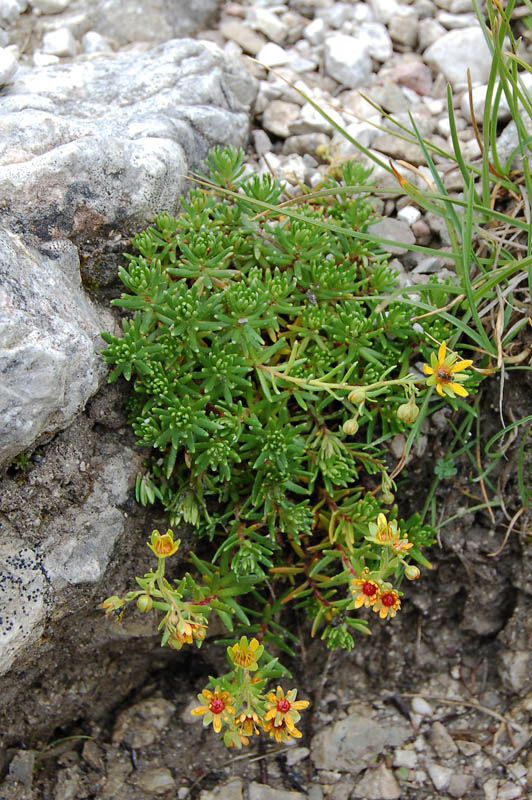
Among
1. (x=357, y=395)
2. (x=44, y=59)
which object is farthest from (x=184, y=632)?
(x=44, y=59)

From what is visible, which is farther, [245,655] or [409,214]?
[409,214]

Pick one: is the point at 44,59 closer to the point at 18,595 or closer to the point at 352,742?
the point at 18,595

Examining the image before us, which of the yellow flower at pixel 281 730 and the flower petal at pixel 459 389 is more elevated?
the flower petal at pixel 459 389

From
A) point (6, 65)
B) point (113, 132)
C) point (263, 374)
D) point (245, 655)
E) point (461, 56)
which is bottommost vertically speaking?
point (245, 655)

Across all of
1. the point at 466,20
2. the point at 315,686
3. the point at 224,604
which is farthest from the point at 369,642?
the point at 466,20

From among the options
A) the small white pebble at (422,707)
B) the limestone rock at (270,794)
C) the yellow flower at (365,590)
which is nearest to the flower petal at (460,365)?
the yellow flower at (365,590)

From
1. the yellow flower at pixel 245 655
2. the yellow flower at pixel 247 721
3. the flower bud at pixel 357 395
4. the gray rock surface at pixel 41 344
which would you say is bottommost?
the yellow flower at pixel 247 721

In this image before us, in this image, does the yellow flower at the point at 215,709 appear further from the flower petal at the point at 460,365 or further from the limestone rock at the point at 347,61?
the limestone rock at the point at 347,61

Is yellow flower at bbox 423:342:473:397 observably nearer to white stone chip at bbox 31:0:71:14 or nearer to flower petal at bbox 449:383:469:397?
flower petal at bbox 449:383:469:397
